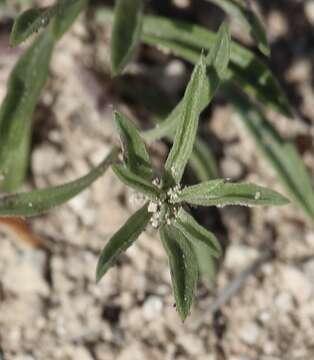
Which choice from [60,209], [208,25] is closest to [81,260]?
[60,209]

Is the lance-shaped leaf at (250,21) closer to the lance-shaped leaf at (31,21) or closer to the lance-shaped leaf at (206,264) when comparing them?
the lance-shaped leaf at (31,21)

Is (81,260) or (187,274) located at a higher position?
(81,260)

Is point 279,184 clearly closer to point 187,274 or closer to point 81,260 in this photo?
point 81,260

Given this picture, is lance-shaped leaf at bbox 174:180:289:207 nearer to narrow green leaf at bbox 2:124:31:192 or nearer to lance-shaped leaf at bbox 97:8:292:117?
lance-shaped leaf at bbox 97:8:292:117

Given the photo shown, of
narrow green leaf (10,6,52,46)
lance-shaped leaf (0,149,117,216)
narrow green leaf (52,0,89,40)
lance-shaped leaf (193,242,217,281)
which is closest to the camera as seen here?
narrow green leaf (10,6,52,46)

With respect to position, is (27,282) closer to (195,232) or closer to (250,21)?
(195,232)

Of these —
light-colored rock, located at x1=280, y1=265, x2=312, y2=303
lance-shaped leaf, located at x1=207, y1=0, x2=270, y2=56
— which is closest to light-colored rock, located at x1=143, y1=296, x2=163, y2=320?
light-colored rock, located at x1=280, y1=265, x2=312, y2=303
